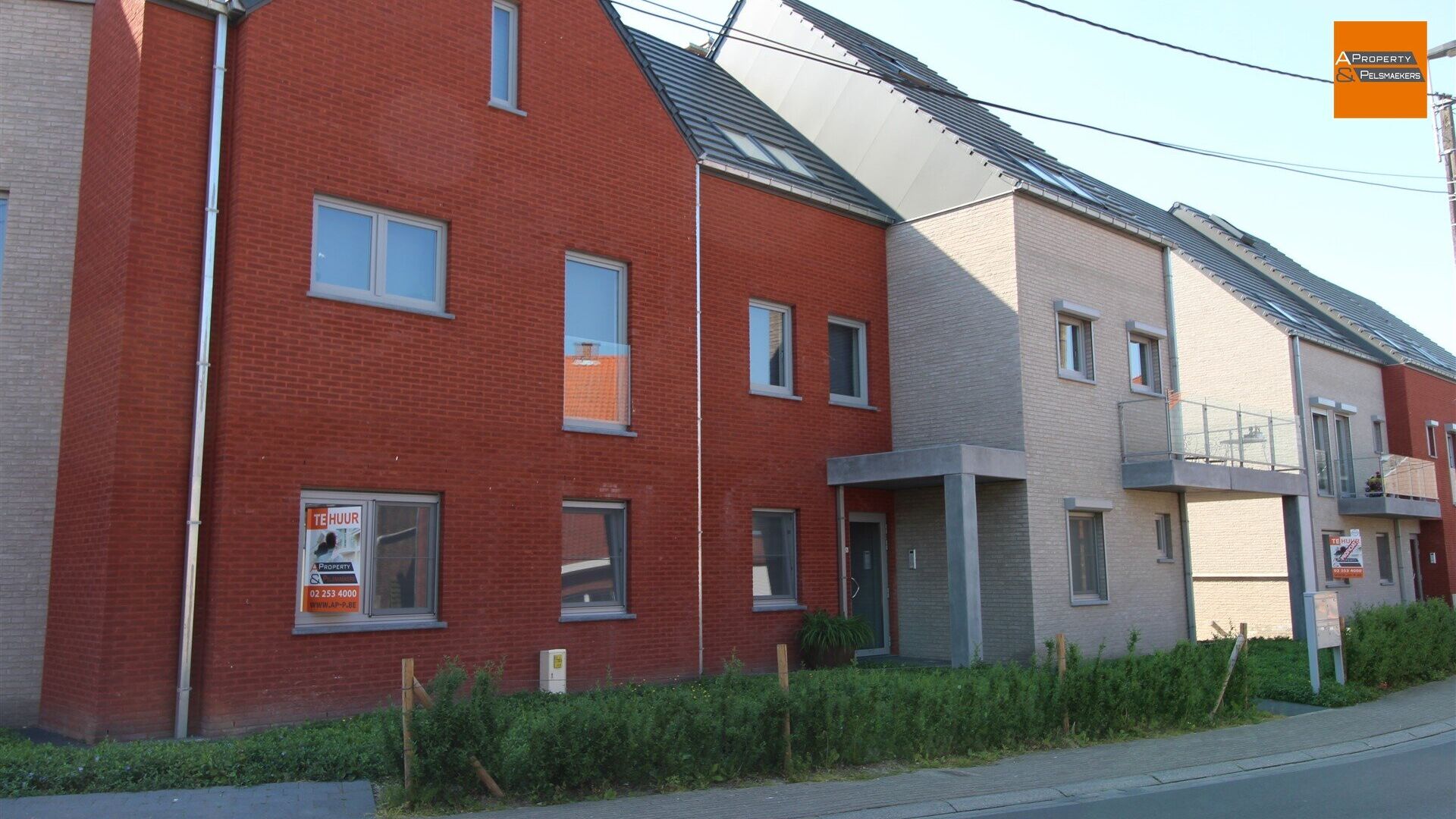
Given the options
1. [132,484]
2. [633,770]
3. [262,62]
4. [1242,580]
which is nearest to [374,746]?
[633,770]

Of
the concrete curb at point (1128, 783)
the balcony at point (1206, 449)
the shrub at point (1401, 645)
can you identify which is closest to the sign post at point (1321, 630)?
the shrub at point (1401, 645)

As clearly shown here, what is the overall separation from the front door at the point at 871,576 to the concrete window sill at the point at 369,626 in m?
7.30

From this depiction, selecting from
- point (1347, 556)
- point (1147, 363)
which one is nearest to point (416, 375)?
point (1147, 363)

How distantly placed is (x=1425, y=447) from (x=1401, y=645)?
16465mm

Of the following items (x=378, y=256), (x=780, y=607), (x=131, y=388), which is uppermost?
(x=378, y=256)

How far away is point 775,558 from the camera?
16.0 m

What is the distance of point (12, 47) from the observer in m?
11.7

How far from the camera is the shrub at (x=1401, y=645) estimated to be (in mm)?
15383

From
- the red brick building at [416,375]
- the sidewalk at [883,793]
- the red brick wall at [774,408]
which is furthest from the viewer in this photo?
the red brick wall at [774,408]

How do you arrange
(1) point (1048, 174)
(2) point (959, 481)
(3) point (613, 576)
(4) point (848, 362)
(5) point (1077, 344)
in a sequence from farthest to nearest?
(1) point (1048, 174) → (5) point (1077, 344) → (4) point (848, 362) → (2) point (959, 481) → (3) point (613, 576)

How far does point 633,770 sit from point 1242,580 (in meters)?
20.1

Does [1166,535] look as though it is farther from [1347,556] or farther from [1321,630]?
[1321,630]

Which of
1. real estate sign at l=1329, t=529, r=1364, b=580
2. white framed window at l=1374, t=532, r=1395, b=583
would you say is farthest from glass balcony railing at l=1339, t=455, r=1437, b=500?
real estate sign at l=1329, t=529, r=1364, b=580

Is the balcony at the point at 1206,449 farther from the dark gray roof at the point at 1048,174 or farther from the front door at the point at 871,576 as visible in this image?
the front door at the point at 871,576
